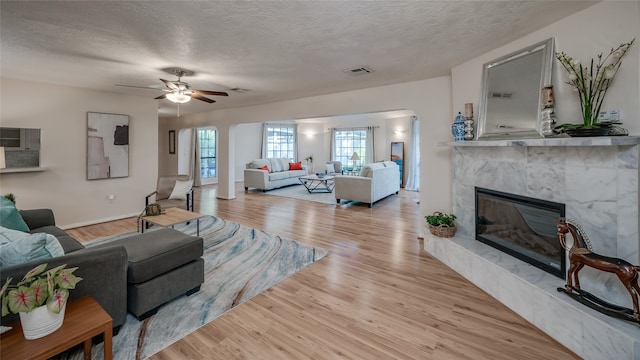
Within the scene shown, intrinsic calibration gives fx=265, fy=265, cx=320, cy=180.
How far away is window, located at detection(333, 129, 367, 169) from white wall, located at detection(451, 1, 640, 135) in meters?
8.09

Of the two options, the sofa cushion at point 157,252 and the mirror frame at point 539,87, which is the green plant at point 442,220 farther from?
the sofa cushion at point 157,252

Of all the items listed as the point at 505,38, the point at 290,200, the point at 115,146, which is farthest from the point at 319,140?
the point at 505,38

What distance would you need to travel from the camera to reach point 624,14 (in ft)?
5.96

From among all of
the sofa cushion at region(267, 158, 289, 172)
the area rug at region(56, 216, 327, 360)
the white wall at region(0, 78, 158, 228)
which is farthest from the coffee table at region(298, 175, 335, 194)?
the white wall at region(0, 78, 158, 228)

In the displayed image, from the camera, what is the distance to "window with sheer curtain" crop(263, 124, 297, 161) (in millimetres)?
11133

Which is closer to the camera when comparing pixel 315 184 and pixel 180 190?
pixel 180 190

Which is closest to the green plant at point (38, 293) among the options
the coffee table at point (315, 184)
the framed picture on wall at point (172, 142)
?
the coffee table at point (315, 184)

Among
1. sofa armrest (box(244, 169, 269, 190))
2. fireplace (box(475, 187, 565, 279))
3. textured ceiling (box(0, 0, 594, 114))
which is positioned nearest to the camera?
textured ceiling (box(0, 0, 594, 114))

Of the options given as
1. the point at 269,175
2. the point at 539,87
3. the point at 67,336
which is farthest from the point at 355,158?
the point at 67,336

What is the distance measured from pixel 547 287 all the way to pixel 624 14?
200 centimetres

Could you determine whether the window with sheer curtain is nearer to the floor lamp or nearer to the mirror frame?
the floor lamp

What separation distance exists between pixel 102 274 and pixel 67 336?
0.55 meters

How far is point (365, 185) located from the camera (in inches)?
247

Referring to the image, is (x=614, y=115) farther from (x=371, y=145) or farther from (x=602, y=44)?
(x=371, y=145)
